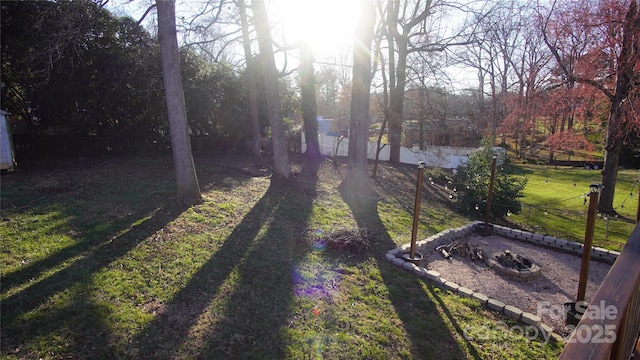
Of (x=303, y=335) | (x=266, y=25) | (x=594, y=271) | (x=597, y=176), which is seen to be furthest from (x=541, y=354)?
(x=597, y=176)

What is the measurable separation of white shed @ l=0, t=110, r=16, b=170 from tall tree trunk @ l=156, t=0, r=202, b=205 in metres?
4.73

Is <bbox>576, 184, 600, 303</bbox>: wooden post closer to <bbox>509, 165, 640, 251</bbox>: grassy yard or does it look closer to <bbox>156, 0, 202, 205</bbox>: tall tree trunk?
→ <bbox>509, 165, 640, 251</bbox>: grassy yard

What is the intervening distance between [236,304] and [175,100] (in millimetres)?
4017

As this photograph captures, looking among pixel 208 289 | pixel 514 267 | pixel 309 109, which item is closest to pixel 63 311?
pixel 208 289

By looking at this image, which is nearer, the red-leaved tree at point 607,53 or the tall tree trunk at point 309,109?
the red-leaved tree at point 607,53

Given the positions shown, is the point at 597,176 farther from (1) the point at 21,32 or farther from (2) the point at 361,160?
(1) the point at 21,32

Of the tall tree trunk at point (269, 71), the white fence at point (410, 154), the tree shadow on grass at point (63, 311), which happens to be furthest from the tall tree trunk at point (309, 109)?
the tree shadow on grass at point (63, 311)

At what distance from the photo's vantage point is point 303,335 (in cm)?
286

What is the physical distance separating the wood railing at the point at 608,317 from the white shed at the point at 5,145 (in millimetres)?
10149

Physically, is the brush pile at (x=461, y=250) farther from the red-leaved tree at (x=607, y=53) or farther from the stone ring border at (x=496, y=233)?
the red-leaved tree at (x=607, y=53)

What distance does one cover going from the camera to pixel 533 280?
4582 mm

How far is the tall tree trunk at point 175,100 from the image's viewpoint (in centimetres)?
540

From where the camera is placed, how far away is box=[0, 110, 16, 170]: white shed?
23.6 feet

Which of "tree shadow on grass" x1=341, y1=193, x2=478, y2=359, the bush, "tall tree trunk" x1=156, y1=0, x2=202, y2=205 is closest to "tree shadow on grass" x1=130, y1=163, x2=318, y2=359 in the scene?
"tree shadow on grass" x1=341, y1=193, x2=478, y2=359
